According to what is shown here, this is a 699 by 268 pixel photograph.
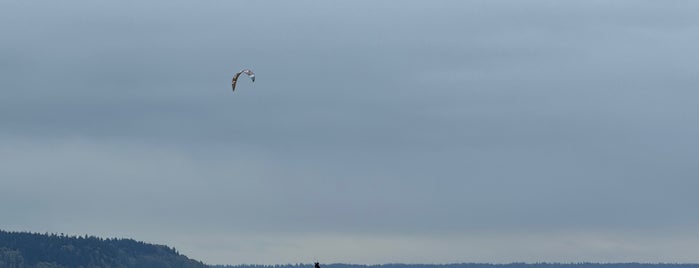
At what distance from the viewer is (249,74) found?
6309 inches

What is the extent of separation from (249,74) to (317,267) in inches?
2092

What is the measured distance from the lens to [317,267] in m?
111

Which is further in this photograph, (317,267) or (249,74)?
(249,74)

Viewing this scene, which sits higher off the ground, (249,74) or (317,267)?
(249,74)
